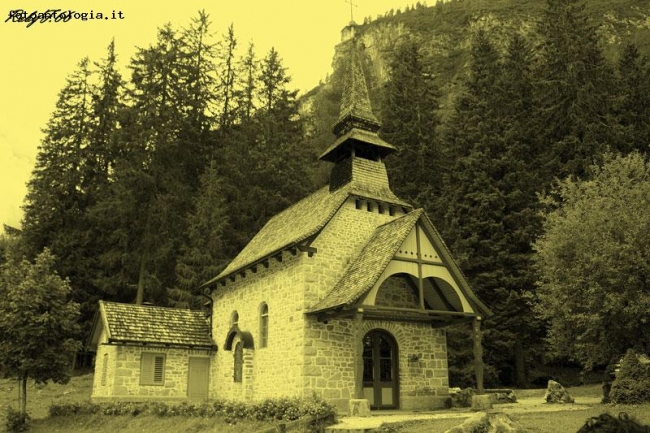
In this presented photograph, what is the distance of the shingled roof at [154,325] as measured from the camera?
22606mm

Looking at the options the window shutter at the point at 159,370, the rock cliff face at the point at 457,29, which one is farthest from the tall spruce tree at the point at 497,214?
the rock cliff face at the point at 457,29

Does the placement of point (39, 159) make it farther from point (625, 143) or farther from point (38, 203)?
point (625, 143)

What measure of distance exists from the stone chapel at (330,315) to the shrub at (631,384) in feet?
14.7

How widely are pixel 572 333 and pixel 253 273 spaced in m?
12.3

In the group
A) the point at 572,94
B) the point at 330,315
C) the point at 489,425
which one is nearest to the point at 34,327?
the point at 330,315

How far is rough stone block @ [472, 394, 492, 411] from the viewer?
16.4 meters

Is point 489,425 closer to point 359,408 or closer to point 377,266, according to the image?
point 359,408

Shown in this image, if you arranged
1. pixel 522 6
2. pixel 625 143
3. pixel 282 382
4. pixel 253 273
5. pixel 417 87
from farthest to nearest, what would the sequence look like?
pixel 522 6 < pixel 417 87 < pixel 625 143 < pixel 253 273 < pixel 282 382

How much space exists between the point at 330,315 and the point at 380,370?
131 inches

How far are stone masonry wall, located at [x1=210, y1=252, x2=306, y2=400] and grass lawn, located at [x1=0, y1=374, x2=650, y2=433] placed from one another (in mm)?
3053

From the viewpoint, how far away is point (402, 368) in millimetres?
19391

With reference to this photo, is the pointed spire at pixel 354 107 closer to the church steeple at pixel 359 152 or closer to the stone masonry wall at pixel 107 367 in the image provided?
the church steeple at pixel 359 152

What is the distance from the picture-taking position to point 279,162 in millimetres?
36562

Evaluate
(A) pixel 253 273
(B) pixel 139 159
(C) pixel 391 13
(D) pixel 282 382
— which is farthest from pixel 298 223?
(C) pixel 391 13
